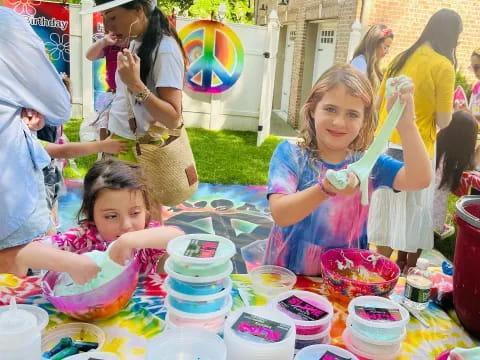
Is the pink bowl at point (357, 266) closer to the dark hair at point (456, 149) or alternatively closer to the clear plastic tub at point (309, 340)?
the clear plastic tub at point (309, 340)

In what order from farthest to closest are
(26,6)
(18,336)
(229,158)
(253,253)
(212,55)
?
(212,55), (26,6), (229,158), (253,253), (18,336)

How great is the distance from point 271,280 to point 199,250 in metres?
0.38

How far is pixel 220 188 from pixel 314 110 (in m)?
3.62

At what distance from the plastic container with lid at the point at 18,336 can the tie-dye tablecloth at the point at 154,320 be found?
23cm

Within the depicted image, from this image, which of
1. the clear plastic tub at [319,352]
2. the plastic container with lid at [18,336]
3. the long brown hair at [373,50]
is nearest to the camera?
the plastic container with lid at [18,336]

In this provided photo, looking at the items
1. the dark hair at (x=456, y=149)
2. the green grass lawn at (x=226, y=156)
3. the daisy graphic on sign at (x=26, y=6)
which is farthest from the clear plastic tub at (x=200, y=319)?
the daisy graphic on sign at (x=26, y=6)

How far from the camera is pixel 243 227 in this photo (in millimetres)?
4016

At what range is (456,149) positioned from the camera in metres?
3.76

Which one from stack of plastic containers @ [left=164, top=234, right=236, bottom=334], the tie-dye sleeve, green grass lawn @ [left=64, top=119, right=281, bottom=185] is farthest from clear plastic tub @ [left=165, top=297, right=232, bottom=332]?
green grass lawn @ [left=64, top=119, right=281, bottom=185]

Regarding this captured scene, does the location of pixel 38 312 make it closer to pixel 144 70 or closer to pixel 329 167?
pixel 329 167

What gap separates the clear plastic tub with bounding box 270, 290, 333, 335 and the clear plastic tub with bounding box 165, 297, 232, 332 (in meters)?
0.15

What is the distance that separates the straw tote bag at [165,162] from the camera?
6.62 feet

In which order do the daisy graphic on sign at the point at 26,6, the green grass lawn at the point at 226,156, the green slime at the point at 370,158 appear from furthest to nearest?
the daisy graphic on sign at the point at 26,6 → the green grass lawn at the point at 226,156 → the green slime at the point at 370,158

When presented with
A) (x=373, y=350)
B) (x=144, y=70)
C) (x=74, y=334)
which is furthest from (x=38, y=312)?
(x=144, y=70)
